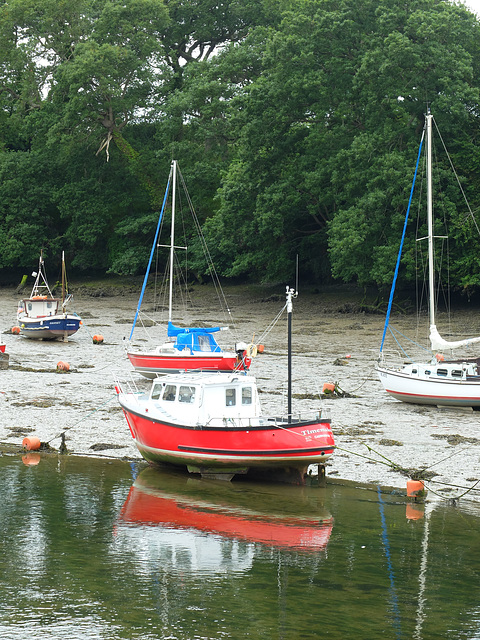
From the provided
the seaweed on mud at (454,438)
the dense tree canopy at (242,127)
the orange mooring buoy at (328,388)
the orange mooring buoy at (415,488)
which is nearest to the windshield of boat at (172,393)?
the orange mooring buoy at (415,488)

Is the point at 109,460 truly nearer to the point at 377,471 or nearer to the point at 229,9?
the point at 377,471

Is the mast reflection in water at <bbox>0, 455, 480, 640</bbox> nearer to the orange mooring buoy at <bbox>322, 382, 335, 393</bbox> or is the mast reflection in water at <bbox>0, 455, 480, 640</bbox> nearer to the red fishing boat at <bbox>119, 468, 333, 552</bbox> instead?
the red fishing boat at <bbox>119, 468, 333, 552</bbox>

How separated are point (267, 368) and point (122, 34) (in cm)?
4531

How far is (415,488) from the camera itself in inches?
761

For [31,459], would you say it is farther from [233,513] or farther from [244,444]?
[233,513]

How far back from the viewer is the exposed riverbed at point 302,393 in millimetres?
22391

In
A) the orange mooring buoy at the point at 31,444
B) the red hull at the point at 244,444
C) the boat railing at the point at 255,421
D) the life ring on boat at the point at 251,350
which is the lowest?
the orange mooring buoy at the point at 31,444

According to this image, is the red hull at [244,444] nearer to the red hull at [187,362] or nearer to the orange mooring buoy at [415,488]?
the orange mooring buoy at [415,488]

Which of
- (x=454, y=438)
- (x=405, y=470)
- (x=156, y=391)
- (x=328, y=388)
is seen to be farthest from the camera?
(x=328, y=388)

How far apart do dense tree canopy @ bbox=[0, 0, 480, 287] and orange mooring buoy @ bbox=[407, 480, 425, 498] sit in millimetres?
31725

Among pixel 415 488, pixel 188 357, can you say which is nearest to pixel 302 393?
pixel 188 357

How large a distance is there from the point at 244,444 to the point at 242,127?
42761 millimetres

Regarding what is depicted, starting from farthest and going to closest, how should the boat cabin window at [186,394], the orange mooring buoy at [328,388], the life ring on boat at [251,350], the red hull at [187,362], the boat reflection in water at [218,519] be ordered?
the red hull at [187,362]
the orange mooring buoy at [328,388]
the life ring on boat at [251,350]
the boat cabin window at [186,394]
the boat reflection in water at [218,519]

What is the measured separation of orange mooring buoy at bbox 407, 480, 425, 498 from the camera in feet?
63.4
